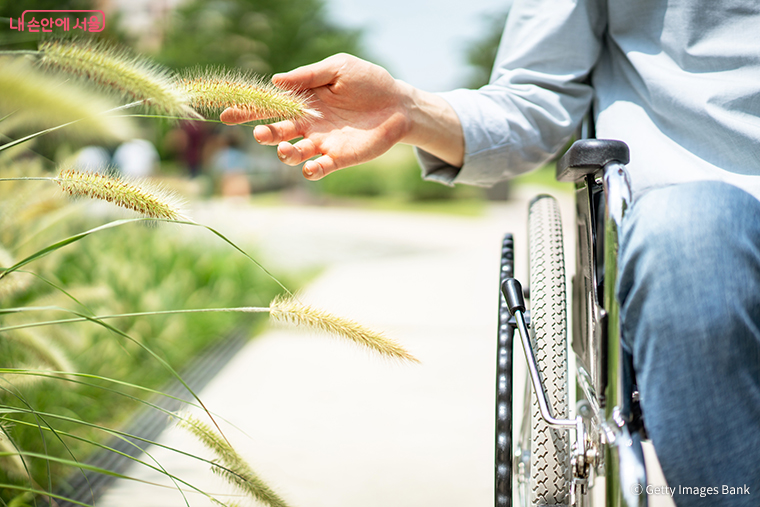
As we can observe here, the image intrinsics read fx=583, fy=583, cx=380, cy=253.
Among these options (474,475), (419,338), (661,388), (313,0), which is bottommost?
(474,475)

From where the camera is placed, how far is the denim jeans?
63 cm

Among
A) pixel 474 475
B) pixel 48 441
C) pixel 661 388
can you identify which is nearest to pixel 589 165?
pixel 661 388

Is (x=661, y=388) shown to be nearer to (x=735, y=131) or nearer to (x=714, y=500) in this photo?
(x=714, y=500)

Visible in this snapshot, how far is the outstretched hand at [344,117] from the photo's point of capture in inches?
40.5

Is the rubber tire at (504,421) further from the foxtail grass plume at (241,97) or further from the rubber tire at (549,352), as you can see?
the foxtail grass plume at (241,97)

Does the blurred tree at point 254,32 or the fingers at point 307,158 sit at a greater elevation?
the blurred tree at point 254,32

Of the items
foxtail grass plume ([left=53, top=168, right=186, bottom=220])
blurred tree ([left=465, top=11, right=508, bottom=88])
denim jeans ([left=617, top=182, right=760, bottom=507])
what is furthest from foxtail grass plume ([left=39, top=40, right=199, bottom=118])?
blurred tree ([left=465, top=11, right=508, bottom=88])

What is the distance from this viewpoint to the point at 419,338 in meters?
3.29

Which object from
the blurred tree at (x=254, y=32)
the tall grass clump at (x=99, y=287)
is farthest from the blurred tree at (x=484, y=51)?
the tall grass clump at (x=99, y=287)

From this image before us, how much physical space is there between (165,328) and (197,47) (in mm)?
14417

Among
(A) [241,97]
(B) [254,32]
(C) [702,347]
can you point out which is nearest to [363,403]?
(A) [241,97]

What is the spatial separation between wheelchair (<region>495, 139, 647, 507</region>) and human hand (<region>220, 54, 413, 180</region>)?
34 cm

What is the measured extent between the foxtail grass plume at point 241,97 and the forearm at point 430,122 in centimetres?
26

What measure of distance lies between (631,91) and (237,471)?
1006 mm
